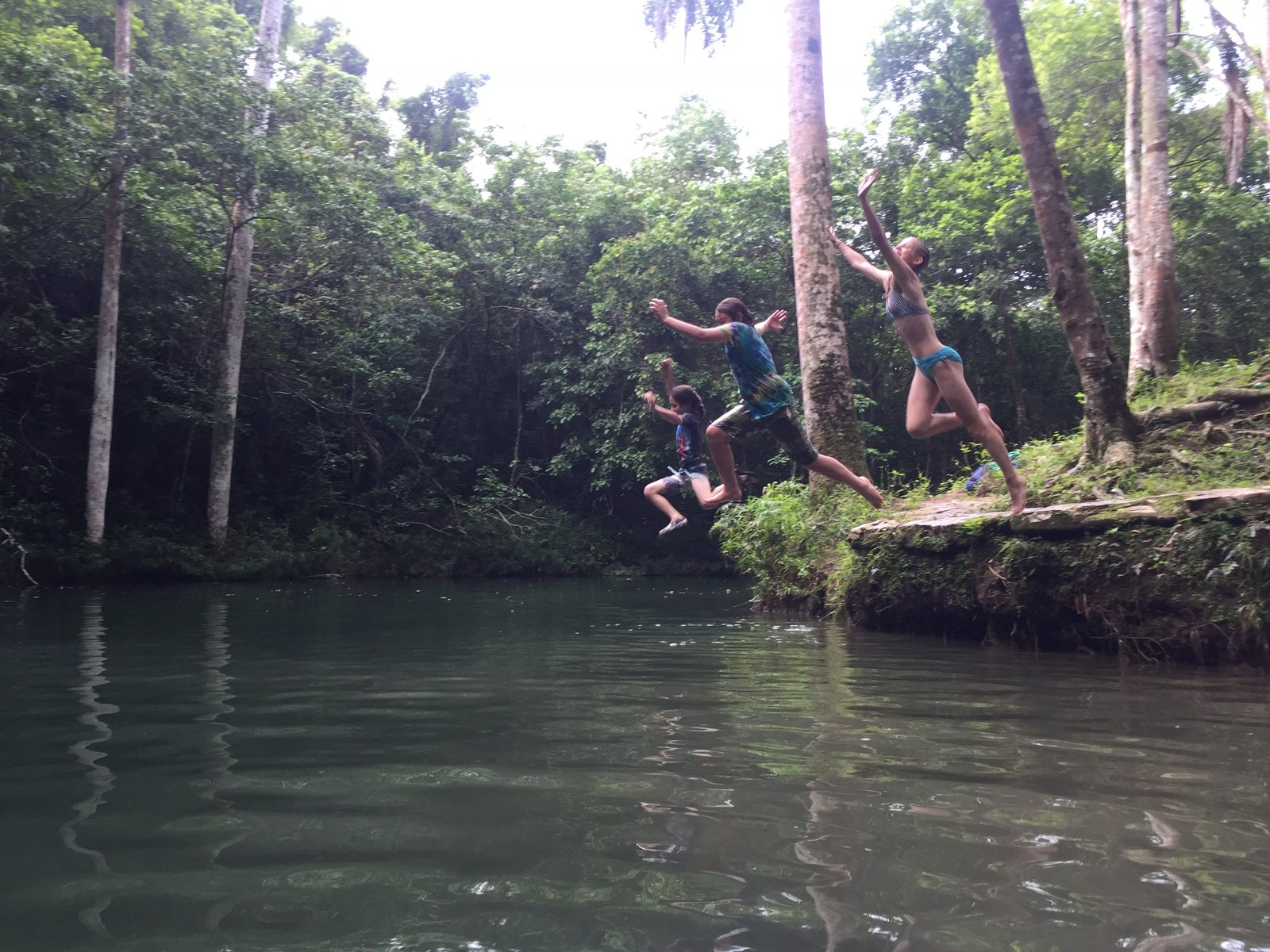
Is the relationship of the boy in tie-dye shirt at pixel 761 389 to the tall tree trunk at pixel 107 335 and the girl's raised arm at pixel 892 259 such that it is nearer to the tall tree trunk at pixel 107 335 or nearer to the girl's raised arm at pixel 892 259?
the girl's raised arm at pixel 892 259

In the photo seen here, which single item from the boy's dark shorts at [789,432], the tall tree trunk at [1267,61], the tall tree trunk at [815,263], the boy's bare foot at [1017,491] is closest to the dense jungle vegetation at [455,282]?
the tall tree trunk at [1267,61]

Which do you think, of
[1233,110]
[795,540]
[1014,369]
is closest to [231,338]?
[795,540]

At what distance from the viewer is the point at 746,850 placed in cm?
255

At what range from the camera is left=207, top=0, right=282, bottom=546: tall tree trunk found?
1948cm

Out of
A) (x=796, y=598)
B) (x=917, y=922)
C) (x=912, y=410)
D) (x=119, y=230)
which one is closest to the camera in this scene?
(x=917, y=922)

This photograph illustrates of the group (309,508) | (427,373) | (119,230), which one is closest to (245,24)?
(119,230)

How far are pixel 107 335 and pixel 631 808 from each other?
57.9 feet

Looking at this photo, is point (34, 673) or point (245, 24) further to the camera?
point (245, 24)

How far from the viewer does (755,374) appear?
7.50 meters

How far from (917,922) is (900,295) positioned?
531cm

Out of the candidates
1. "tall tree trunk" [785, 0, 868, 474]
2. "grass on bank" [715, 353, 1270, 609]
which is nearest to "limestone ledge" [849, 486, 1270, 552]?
"grass on bank" [715, 353, 1270, 609]

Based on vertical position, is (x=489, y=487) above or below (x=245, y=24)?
below

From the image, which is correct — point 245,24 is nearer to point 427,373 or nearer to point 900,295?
point 427,373

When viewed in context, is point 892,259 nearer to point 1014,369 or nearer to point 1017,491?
point 1017,491
